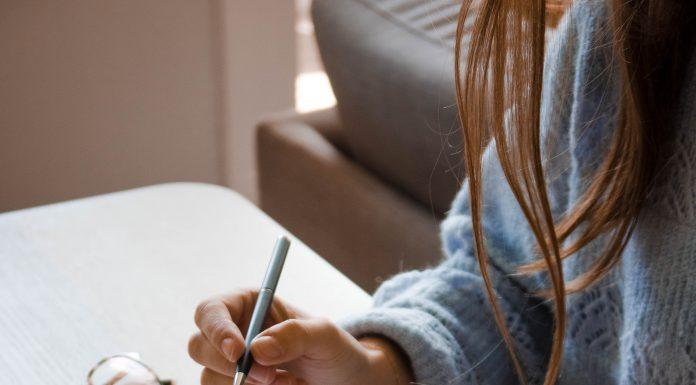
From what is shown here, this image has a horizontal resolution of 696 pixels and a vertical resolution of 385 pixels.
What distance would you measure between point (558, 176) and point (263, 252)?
0.94ft

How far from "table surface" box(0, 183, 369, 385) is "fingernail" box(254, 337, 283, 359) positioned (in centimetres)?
12

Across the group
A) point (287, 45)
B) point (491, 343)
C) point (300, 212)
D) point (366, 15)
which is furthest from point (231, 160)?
point (491, 343)

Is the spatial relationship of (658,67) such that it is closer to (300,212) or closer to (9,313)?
(9,313)

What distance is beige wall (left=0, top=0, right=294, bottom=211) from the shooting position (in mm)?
1905

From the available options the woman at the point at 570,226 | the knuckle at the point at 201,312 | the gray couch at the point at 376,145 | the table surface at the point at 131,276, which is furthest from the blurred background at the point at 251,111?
the knuckle at the point at 201,312

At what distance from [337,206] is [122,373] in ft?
2.43

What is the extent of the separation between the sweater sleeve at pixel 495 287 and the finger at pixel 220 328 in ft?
0.37

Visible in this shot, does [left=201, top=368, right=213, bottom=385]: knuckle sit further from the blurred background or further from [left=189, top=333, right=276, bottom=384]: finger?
the blurred background

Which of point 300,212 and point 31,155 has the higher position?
point 300,212

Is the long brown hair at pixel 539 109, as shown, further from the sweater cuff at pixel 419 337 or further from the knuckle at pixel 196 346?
the knuckle at pixel 196 346

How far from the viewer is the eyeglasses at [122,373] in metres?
0.59

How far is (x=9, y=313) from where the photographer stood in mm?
720

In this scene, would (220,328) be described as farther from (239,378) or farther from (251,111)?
(251,111)

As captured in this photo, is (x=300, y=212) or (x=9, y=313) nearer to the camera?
(x=9, y=313)
